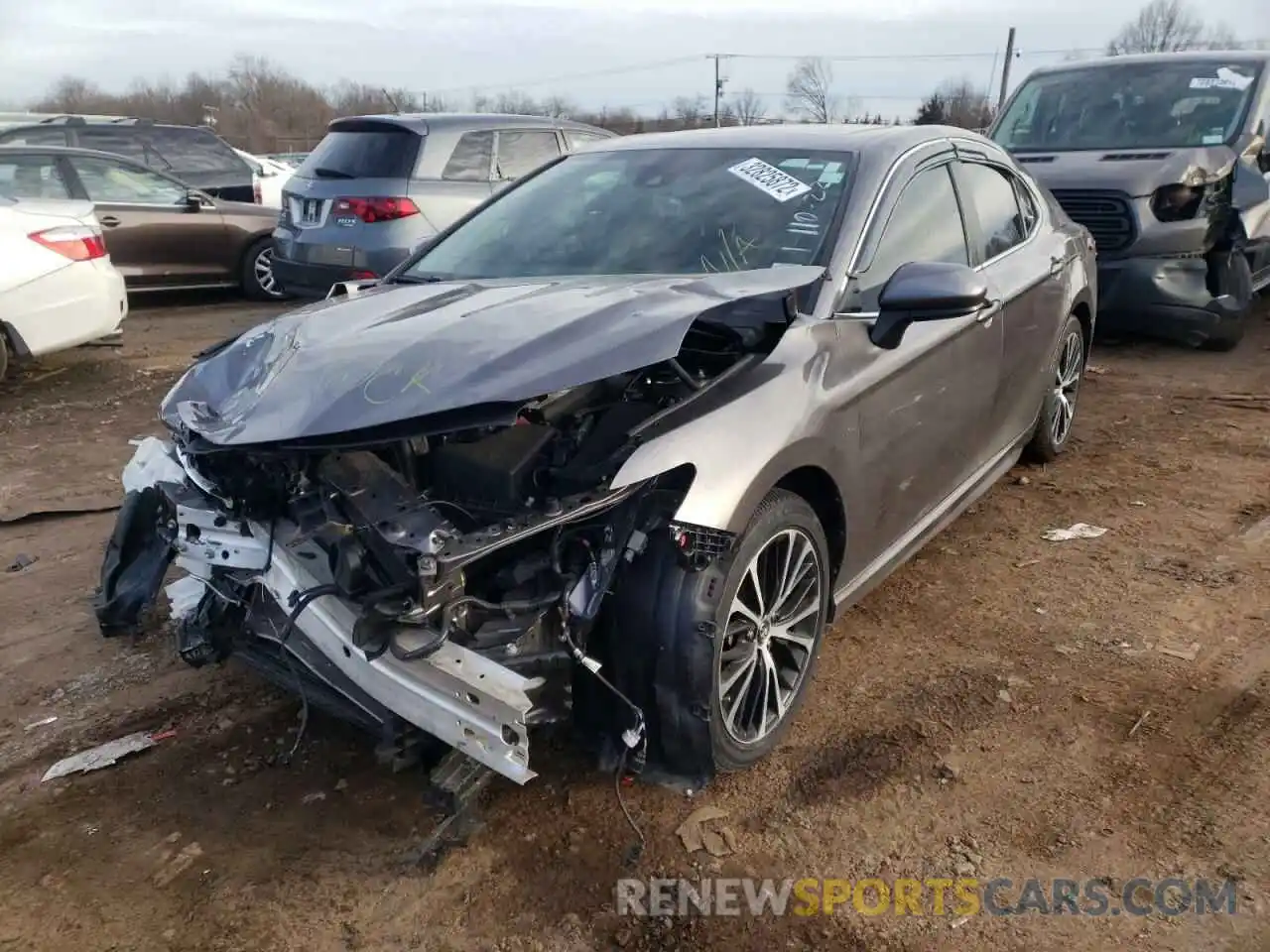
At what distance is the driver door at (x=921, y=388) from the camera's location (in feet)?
10.5

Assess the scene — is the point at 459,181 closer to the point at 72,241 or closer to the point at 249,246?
the point at 72,241

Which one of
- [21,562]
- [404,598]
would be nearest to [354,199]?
[21,562]

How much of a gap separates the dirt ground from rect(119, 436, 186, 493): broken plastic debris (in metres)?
0.69

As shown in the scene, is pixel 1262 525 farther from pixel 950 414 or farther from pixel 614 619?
pixel 614 619

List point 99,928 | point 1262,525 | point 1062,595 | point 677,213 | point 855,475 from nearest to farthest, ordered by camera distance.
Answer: point 99,928
point 855,475
point 677,213
point 1062,595
point 1262,525

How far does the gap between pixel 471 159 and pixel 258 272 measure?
339 cm

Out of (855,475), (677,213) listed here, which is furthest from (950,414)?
(677,213)

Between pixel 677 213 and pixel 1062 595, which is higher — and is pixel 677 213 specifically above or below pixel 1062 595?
above

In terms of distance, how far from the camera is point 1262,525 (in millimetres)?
4531

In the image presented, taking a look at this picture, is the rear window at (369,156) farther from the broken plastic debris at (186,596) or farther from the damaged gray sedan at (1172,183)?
the broken plastic debris at (186,596)

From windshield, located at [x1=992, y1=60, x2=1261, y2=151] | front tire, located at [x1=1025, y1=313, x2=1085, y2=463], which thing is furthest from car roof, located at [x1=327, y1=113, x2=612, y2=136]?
front tire, located at [x1=1025, y1=313, x2=1085, y2=463]

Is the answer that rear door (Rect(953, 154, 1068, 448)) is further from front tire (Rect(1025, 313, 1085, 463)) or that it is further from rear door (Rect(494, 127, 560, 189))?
rear door (Rect(494, 127, 560, 189))

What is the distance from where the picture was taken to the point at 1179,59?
26.6 feet

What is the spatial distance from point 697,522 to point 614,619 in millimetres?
334
